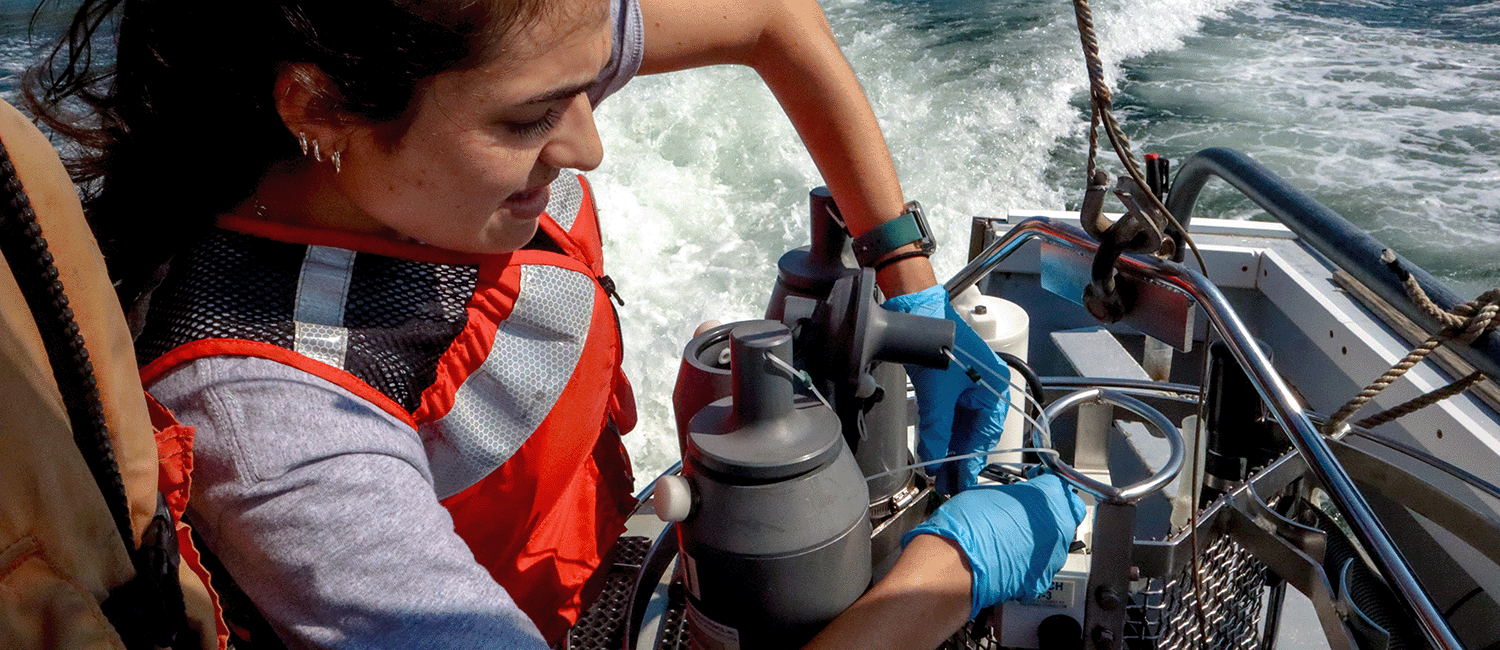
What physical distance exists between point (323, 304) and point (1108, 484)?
86cm

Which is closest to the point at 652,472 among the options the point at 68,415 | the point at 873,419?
the point at 873,419

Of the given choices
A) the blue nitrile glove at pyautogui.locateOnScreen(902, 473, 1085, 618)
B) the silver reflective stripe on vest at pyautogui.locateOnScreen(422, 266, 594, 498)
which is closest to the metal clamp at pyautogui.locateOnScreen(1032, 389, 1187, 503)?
the blue nitrile glove at pyautogui.locateOnScreen(902, 473, 1085, 618)

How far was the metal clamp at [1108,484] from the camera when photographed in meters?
1.01

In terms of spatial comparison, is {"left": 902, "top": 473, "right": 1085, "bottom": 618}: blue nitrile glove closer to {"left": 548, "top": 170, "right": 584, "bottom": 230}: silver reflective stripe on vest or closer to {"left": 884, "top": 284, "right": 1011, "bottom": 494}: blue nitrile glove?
{"left": 884, "top": 284, "right": 1011, "bottom": 494}: blue nitrile glove

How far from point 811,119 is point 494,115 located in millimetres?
722

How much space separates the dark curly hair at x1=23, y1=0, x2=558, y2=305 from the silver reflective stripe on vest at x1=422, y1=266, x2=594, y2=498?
0.89 feet

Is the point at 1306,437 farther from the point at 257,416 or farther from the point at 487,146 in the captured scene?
the point at 257,416

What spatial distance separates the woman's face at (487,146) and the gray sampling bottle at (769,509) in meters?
0.25

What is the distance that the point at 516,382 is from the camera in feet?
3.37

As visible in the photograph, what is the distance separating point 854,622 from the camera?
0.94 meters

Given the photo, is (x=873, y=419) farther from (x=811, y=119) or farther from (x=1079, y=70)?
(x=1079, y=70)

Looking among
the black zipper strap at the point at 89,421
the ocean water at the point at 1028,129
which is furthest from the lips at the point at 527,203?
the ocean water at the point at 1028,129

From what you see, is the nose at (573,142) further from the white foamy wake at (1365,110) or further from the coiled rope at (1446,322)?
the white foamy wake at (1365,110)

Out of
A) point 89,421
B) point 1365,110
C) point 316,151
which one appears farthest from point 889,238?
point 1365,110
